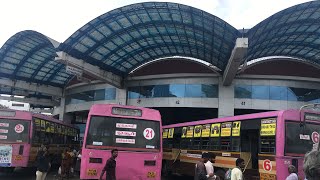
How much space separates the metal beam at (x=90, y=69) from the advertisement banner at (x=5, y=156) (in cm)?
1342

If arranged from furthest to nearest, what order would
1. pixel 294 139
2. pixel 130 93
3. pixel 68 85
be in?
pixel 68 85
pixel 130 93
pixel 294 139

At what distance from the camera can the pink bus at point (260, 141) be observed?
11617mm

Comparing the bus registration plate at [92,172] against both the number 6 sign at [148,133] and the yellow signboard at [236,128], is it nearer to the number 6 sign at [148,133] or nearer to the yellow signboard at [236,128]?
the number 6 sign at [148,133]

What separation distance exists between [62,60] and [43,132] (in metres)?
10.7

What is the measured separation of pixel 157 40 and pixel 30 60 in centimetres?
1374

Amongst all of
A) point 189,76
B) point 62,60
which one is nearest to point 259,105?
point 189,76

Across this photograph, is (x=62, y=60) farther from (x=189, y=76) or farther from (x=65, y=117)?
(x=65, y=117)

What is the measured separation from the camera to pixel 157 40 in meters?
32.2

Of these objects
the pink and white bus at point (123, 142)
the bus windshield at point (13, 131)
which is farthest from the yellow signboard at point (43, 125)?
the pink and white bus at point (123, 142)

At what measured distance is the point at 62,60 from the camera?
1127 inches

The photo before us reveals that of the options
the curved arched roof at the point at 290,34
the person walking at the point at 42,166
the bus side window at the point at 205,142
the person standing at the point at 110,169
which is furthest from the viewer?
the curved arched roof at the point at 290,34

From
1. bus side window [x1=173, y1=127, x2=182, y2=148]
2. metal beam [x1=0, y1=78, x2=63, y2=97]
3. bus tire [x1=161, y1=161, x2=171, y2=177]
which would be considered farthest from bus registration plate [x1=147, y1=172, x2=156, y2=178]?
metal beam [x1=0, y1=78, x2=63, y2=97]

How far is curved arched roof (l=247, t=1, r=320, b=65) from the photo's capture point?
2440cm

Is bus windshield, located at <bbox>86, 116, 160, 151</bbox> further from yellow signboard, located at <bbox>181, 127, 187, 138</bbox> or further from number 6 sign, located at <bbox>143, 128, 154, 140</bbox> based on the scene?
yellow signboard, located at <bbox>181, 127, 187, 138</bbox>
